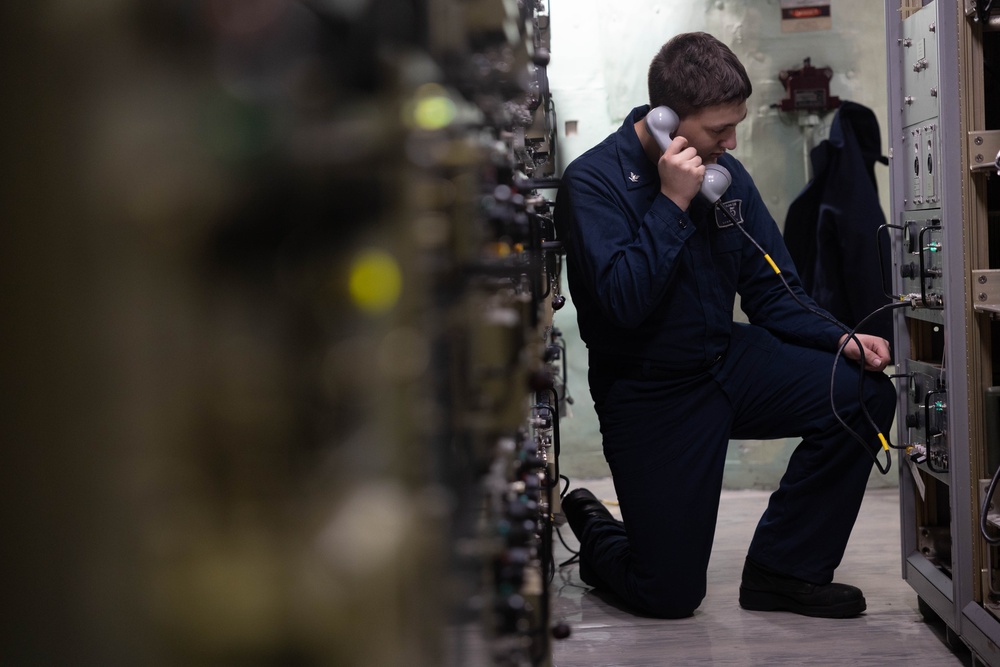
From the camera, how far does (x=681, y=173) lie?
217cm

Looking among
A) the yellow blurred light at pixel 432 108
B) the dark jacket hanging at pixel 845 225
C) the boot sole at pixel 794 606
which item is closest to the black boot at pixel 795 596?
the boot sole at pixel 794 606

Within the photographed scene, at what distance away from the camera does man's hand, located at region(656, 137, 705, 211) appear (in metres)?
2.17

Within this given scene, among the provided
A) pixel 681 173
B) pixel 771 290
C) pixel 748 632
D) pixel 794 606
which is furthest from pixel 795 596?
pixel 681 173

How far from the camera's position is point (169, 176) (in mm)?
323

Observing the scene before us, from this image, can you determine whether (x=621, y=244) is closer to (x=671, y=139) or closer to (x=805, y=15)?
(x=671, y=139)

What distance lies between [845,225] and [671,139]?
122 cm

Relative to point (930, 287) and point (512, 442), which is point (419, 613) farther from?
point (930, 287)

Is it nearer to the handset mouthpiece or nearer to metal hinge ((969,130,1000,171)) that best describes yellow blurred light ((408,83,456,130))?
metal hinge ((969,130,1000,171))

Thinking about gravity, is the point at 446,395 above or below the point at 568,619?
above

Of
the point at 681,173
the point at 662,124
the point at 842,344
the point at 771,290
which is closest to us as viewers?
the point at 681,173

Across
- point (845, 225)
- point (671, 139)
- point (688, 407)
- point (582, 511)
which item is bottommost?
point (582, 511)

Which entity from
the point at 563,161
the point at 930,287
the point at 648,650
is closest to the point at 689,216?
the point at 930,287

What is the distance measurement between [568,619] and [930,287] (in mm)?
1105

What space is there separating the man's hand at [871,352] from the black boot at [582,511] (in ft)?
2.46
